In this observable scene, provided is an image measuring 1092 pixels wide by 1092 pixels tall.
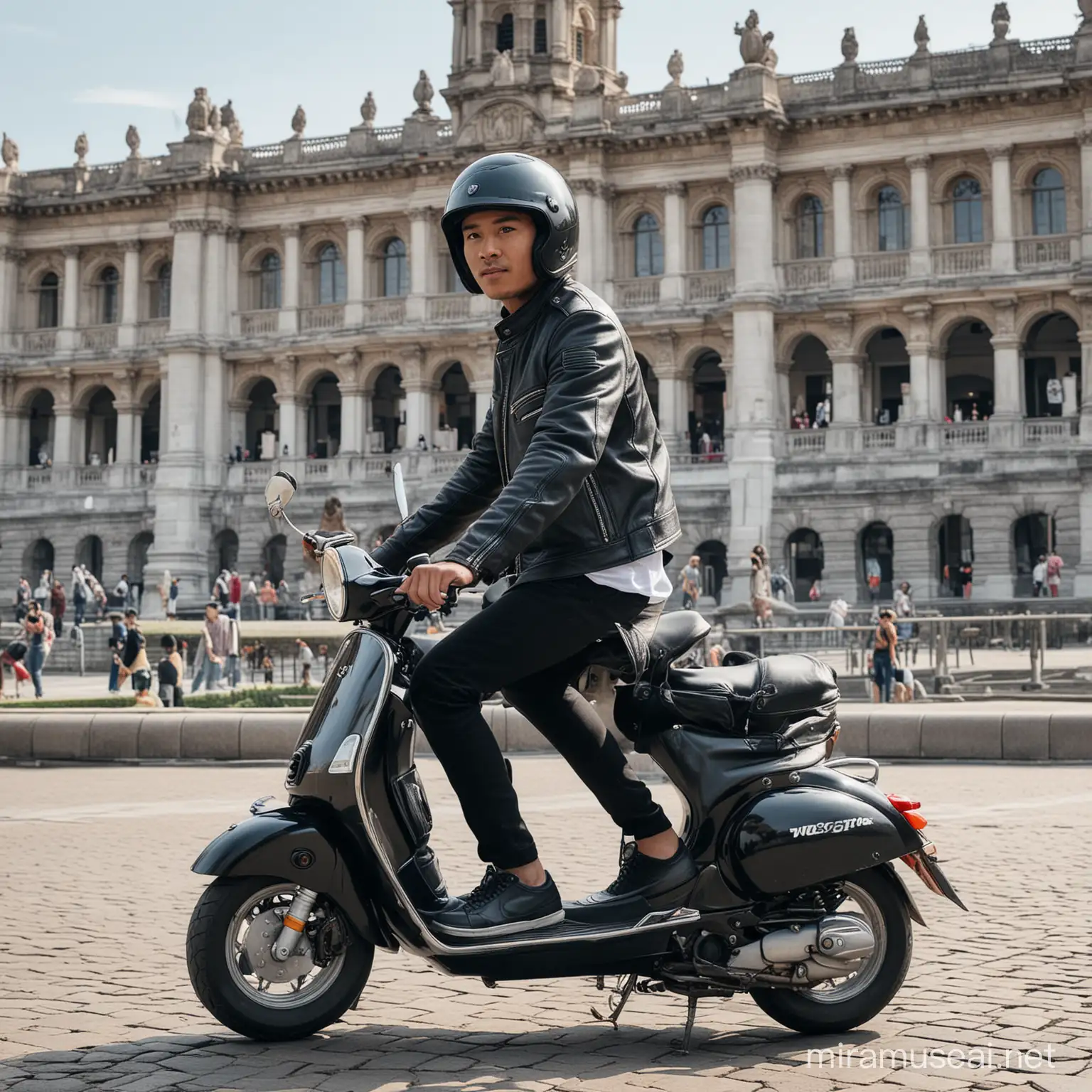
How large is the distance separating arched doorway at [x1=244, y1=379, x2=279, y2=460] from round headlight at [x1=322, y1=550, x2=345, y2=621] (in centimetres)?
5187

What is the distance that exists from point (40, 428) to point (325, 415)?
36.9ft

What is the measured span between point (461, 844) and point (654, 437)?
477cm

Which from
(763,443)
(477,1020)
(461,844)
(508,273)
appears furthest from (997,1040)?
(763,443)

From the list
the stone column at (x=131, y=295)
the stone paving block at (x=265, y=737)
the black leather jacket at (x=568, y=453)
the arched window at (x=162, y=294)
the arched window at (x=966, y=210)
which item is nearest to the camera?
the black leather jacket at (x=568, y=453)

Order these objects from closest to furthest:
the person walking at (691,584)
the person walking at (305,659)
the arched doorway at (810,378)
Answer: the person walking at (305,659) → the person walking at (691,584) → the arched doorway at (810,378)

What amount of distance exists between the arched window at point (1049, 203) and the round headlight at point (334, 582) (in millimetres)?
44058

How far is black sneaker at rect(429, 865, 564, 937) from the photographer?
4672 millimetres

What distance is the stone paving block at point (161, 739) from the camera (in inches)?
606

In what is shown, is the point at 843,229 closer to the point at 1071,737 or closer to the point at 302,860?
the point at 1071,737

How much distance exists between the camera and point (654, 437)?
200 inches

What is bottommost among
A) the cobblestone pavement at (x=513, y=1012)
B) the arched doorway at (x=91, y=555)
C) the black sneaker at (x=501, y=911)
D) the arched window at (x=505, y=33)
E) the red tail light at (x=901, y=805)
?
the cobblestone pavement at (x=513, y=1012)

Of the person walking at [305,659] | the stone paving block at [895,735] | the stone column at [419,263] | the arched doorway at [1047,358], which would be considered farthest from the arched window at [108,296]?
the stone paving block at [895,735]

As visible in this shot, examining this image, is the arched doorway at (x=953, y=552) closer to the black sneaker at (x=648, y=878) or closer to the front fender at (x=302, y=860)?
the black sneaker at (x=648, y=878)

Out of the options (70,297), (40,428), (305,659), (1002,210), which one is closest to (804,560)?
(1002,210)
